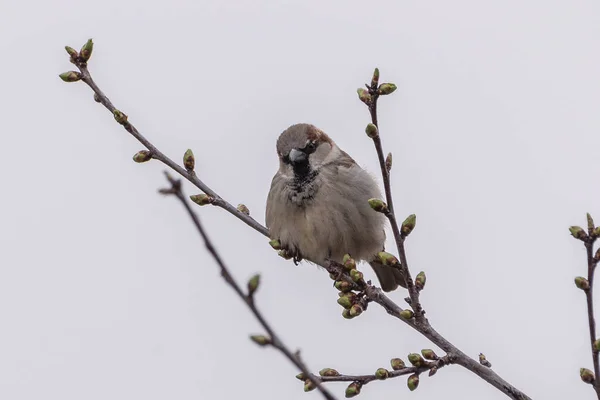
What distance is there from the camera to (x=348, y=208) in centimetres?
483

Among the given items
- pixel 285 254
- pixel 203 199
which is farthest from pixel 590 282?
pixel 285 254

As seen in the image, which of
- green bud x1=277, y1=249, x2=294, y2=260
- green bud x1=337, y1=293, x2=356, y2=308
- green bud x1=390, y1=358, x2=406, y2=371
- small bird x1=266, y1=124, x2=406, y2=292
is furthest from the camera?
small bird x1=266, y1=124, x2=406, y2=292

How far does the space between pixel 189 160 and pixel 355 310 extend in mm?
966

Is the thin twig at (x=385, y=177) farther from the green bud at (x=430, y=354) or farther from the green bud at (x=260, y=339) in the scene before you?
the green bud at (x=260, y=339)

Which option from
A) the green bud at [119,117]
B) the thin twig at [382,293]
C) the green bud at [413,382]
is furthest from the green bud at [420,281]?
the green bud at [119,117]

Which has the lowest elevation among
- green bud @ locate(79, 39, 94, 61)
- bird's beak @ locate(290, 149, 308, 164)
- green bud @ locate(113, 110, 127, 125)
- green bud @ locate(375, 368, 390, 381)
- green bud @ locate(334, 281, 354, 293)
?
green bud @ locate(375, 368, 390, 381)

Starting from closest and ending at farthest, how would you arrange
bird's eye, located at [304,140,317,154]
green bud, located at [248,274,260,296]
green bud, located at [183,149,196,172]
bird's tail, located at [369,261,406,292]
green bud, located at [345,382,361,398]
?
1. green bud, located at [248,274,260,296]
2. green bud, located at [345,382,361,398]
3. green bud, located at [183,149,196,172]
4. bird's eye, located at [304,140,317,154]
5. bird's tail, located at [369,261,406,292]

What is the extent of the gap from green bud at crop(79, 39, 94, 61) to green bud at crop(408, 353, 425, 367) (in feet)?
5.71

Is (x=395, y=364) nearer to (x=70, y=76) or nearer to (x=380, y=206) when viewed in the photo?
(x=380, y=206)

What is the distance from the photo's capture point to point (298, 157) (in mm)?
5000

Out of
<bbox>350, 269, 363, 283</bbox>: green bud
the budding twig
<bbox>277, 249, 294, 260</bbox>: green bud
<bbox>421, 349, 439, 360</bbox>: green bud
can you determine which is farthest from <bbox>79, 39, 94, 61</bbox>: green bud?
<bbox>421, 349, 439, 360</bbox>: green bud

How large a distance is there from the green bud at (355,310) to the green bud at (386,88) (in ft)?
3.48

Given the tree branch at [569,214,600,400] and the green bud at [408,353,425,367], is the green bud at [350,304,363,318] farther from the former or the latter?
the tree branch at [569,214,600,400]

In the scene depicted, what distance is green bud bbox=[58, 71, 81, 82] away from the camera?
3400 millimetres
